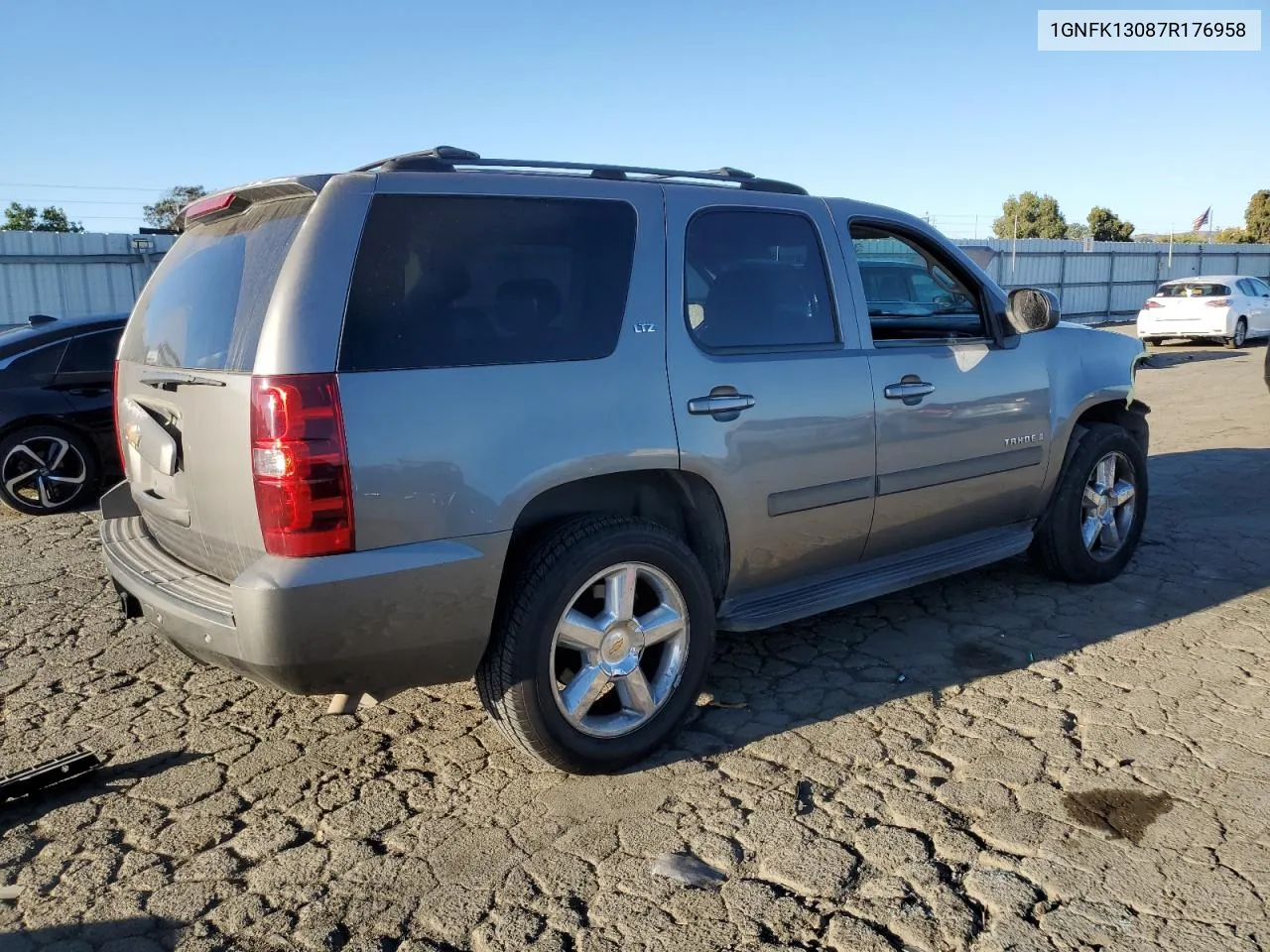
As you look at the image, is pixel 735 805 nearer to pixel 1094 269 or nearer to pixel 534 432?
pixel 534 432

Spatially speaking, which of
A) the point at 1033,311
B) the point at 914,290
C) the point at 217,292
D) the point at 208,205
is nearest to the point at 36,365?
the point at 208,205

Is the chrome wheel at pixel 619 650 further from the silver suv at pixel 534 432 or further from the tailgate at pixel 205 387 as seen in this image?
the tailgate at pixel 205 387

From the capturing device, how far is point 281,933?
2.60 m

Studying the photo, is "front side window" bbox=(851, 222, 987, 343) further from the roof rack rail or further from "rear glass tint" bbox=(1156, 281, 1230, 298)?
"rear glass tint" bbox=(1156, 281, 1230, 298)

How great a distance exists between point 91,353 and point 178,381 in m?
5.39

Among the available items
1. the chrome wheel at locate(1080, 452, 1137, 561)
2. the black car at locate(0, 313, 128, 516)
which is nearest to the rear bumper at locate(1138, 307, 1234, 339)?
the chrome wheel at locate(1080, 452, 1137, 561)

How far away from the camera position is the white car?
65.6 ft

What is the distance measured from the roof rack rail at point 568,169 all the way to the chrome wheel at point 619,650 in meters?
1.40

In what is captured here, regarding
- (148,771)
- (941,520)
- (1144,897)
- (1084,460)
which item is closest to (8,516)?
(148,771)

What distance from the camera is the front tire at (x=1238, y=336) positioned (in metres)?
20.3

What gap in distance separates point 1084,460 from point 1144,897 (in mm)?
2769

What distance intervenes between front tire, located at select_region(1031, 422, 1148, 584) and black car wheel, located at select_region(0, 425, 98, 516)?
6661 mm

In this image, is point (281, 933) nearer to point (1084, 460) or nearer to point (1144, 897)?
point (1144, 897)

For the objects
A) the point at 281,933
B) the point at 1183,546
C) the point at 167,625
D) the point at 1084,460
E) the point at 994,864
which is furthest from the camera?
the point at 1183,546
